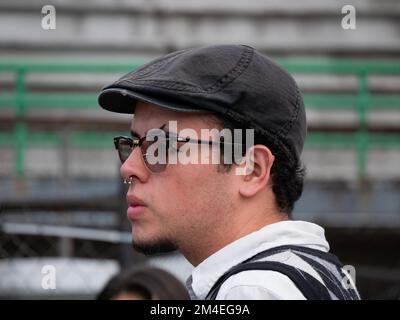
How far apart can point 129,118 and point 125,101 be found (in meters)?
8.37

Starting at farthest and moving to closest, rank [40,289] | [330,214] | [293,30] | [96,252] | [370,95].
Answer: [293,30]
[370,95]
[330,214]
[96,252]
[40,289]

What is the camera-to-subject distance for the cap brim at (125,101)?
1.66m

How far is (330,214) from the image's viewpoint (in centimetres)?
838

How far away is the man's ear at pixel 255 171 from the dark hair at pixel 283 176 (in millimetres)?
17

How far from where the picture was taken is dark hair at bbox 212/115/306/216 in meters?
1.73

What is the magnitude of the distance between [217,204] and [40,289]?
3537 millimetres

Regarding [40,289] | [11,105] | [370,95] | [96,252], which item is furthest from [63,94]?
[40,289]

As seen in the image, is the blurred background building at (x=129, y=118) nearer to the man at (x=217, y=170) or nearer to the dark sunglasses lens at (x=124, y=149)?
the dark sunglasses lens at (x=124, y=149)

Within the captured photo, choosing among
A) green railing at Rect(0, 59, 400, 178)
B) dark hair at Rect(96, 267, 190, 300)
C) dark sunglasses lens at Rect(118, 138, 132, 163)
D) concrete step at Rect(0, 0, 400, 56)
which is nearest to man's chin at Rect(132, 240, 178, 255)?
dark sunglasses lens at Rect(118, 138, 132, 163)

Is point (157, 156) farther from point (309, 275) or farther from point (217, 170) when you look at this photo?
point (309, 275)

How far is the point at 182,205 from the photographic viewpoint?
5.65 ft

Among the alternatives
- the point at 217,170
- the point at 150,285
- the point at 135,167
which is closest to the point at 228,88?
the point at 217,170

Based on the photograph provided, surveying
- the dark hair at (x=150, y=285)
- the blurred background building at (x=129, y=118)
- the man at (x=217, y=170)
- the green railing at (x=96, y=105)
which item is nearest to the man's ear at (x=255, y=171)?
the man at (x=217, y=170)
